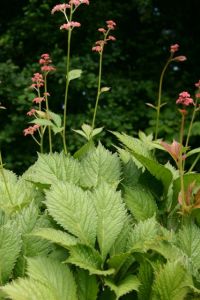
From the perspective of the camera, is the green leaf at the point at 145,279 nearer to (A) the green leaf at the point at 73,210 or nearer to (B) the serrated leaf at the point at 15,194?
(A) the green leaf at the point at 73,210

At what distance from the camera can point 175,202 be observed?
1141 millimetres

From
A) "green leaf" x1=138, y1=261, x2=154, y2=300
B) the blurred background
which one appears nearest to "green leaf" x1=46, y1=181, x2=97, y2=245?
"green leaf" x1=138, y1=261, x2=154, y2=300

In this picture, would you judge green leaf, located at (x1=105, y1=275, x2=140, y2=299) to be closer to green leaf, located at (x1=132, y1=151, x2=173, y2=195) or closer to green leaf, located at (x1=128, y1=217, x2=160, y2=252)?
green leaf, located at (x1=128, y1=217, x2=160, y2=252)

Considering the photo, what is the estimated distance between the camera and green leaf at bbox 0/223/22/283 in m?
0.93

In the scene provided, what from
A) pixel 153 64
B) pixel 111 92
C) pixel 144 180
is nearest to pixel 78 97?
pixel 111 92

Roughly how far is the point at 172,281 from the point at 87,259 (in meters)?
0.15

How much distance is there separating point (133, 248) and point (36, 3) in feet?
18.0

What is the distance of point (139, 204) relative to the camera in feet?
3.61

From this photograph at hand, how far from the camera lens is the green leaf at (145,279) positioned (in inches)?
35.2

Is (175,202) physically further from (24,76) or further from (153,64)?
(153,64)

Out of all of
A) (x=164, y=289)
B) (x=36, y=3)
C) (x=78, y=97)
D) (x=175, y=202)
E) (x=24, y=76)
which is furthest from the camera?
(x=36, y=3)

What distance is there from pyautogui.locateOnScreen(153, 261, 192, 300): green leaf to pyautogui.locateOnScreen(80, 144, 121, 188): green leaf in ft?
1.15

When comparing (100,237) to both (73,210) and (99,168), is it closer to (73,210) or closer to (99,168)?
(73,210)

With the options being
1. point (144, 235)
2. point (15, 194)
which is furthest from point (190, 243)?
point (15, 194)
